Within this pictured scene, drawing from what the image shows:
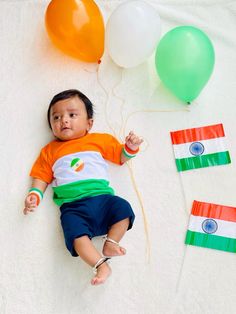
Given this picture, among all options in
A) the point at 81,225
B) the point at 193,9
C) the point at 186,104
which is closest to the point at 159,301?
the point at 81,225

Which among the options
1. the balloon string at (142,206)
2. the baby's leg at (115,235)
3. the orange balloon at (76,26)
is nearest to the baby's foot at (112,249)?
the baby's leg at (115,235)

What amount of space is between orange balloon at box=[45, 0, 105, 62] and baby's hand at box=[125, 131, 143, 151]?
385mm

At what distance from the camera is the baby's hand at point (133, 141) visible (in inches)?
55.7

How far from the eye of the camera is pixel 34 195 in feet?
4.66

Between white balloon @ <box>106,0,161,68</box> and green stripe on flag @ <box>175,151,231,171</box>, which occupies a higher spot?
white balloon @ <box>106,0,161,68</box>

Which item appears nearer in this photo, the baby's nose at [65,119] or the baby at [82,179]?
the baby at [82,179]

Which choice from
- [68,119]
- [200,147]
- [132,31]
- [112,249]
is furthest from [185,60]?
[112,249]

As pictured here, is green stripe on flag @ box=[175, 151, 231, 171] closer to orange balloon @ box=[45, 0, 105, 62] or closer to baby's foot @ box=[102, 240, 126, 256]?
baby's foot @ box=[102, 240, 126, 256]

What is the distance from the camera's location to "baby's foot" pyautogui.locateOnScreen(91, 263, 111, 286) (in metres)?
1.24

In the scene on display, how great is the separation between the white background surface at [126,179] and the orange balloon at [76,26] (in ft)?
0.43

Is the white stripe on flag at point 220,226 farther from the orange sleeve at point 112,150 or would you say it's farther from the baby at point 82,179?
the orange sleeve at point 112,150

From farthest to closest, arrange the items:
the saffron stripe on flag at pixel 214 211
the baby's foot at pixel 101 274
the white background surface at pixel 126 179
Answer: the saffron stripe on flag at pixel 214 211 → the white background surface at pixel 126 179 → the baby's foot at pixel 101 274

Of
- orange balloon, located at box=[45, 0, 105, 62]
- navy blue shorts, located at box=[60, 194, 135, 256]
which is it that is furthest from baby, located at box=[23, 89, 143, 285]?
orange balloon, located at box=[45, 0, 105, 62]

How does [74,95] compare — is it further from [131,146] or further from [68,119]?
[131,146]
